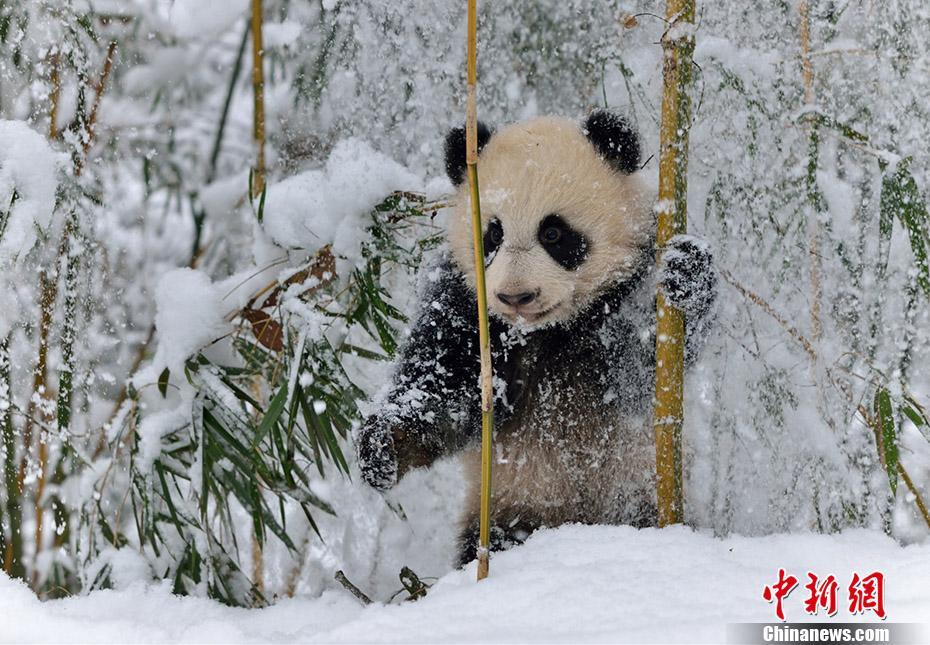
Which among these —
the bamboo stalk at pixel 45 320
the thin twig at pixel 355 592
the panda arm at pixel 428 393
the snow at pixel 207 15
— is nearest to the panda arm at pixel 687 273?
the panda arm at pixel 428 393

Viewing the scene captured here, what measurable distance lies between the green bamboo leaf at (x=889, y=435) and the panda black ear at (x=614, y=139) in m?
0.70

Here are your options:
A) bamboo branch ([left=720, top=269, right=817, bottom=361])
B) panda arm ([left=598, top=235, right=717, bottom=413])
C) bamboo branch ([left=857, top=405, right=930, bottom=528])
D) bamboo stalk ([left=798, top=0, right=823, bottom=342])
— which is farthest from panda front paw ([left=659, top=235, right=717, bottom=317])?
bamboo branch ([left=857, top=405, right=930, bottom=528])

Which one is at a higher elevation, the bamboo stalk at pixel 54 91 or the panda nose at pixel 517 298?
the bamboo stalk at pixel 54 91

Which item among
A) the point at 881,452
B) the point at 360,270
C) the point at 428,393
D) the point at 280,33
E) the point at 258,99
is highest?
the point at 280,33

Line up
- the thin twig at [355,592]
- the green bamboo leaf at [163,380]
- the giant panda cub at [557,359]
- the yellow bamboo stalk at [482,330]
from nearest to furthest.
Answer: the yellow bamboo stalk at [482,330] < the thin twig at [355,592] < the giant panda cub at [557,359] < the green bamboo leaf at [163,380]

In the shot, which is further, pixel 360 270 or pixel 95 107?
pixel 95 107

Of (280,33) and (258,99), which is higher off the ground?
(280,33)

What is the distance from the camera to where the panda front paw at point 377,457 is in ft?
5.86

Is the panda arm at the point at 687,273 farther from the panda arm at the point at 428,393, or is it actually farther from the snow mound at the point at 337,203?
the snow mound at the point at 337,203

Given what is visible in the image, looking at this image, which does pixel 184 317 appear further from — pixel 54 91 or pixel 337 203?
pixel 54 91

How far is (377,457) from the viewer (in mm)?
1787

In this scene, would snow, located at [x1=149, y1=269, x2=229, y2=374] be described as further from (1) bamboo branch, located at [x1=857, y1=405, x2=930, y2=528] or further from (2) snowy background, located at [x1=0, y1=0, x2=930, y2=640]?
(1) bamboo branch, located at [x1=857, y1=405, x2=930, y2=528]
